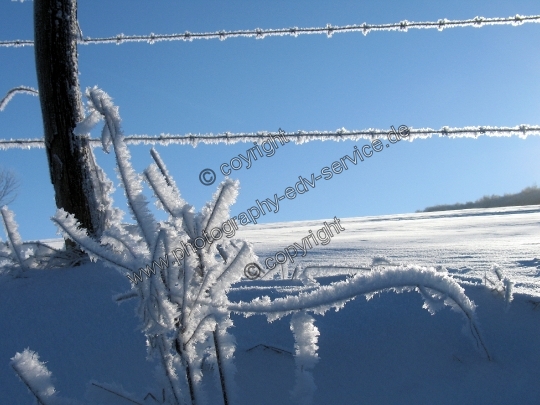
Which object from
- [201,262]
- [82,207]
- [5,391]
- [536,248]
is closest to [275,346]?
[201,262]

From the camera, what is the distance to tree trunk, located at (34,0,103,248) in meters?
1.57

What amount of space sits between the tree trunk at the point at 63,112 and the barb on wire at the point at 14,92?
0.21m

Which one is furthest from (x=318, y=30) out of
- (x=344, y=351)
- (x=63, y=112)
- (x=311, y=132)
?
(x=344, y=351)

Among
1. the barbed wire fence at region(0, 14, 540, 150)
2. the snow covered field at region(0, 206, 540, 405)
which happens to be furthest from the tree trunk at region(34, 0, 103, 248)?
the snow covered field at region(0, 206, 540, 405)

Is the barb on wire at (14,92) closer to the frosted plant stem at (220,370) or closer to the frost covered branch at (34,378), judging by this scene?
the frost covered branch at (34,378)

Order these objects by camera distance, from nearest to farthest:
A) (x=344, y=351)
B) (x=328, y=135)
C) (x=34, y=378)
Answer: (x=34, y=378) < (x=344, y=351) < (x=328, y=135)

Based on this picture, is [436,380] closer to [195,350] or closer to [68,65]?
[195,350]

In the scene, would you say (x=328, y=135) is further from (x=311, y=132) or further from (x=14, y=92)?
(x=14, y=92)

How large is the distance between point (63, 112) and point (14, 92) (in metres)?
0.52

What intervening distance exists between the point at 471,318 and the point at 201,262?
0.47m

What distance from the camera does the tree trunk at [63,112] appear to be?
1.57m

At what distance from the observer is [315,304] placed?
0.65 m

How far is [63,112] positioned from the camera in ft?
5.24

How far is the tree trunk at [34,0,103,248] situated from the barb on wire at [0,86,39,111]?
206mm
